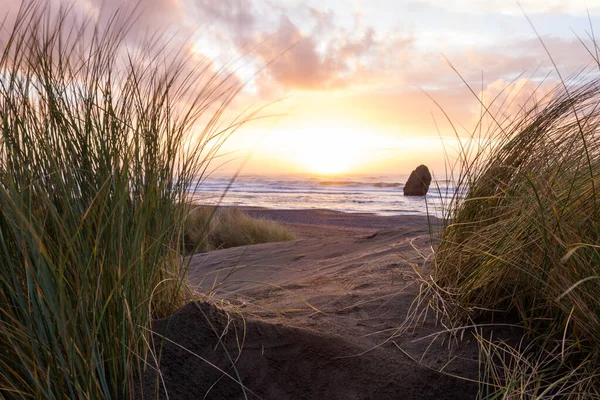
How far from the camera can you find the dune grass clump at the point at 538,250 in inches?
71.6

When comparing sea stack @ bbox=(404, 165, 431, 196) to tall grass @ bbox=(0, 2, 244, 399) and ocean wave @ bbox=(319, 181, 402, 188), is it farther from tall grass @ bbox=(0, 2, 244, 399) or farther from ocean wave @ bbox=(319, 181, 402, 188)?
tall grass @ bbox=(0, 2, 244, 399)

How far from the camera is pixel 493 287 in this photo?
7.24 ft

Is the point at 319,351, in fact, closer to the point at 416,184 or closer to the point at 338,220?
the point at 338,220

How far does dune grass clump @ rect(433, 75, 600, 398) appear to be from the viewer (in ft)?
5.96

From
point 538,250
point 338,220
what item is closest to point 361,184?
point 338,220

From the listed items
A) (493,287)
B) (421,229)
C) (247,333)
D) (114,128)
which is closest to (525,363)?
(493,287)

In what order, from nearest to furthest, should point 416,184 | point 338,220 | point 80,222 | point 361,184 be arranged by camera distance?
point 80,222 < point 338,220 < point 416,184 < point 361,184

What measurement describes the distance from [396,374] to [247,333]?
62 cm

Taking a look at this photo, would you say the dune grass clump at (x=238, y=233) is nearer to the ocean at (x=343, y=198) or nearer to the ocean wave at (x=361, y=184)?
the ocean at (x=343, y=198)

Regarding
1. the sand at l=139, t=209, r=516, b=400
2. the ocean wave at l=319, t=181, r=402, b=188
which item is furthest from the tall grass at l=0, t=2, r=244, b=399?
the ocean wave at l=319, t=181, r=402, b=188

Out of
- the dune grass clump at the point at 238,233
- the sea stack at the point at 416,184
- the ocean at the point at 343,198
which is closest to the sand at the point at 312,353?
the dune grass clump at the point at 238,233

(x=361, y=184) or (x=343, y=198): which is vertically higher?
(x=361, y=184)

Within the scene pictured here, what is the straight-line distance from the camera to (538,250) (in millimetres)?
2055

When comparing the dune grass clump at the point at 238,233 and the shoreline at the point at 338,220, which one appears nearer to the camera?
the dune grass clump at the point at 238,233
